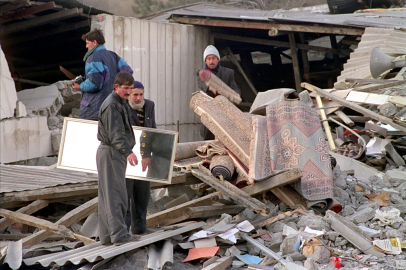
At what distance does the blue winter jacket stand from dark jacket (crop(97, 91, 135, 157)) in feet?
4.91

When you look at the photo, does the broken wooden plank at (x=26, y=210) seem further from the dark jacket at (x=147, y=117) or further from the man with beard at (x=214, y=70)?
the man with beard at (x=214, y=70)

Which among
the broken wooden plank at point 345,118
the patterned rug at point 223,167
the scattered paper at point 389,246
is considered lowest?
the scattered paper at point 389,246

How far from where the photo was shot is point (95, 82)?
576 cm

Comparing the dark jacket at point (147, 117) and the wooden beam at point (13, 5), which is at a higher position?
the wooden beam at point (13, 5)

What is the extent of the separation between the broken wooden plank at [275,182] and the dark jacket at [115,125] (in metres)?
1.89

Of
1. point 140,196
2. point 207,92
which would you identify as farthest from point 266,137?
point 140,196

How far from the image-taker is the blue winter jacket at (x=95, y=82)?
5.76 m

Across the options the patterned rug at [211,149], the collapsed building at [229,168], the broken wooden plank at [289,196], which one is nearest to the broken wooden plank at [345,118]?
the collapsed building at [229,168]

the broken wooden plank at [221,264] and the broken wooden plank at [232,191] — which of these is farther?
the broken wooden plank at [232,191]

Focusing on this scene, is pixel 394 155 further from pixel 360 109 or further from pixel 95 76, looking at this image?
pixel 95 76

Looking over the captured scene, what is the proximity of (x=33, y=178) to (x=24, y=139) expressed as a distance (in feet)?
6.19

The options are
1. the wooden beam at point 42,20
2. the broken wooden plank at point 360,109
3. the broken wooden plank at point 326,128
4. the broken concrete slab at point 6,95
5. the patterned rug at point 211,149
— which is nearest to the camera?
the patterned rug at point 211,149

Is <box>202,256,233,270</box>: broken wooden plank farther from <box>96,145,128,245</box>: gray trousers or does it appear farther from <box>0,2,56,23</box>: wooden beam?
<box>0,2,56,23</box>: wooden beam

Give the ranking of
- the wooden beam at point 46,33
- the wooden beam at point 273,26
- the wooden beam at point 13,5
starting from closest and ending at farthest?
the wooden beam at point 13,5
the wooden beam at point 273,26
the wooden beam at point 46,33
